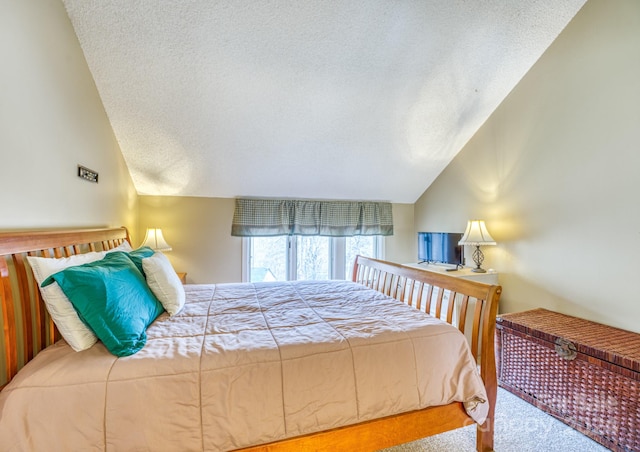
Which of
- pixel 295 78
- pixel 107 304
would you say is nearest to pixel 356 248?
Answer: pixel 295 78

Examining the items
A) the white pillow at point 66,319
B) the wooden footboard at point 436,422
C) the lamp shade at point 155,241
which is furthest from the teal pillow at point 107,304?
the lamp shade at point 155,241

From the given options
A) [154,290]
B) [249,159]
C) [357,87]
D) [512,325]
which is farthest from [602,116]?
[154,290]

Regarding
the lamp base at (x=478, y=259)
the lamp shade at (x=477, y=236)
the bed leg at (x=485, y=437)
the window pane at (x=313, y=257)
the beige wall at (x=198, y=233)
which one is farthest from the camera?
the window pane at (x=313, y=257)

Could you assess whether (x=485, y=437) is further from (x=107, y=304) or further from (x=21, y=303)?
(x=21, y=303)

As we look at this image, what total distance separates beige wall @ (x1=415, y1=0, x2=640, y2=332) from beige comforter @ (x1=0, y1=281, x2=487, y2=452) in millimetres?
1585

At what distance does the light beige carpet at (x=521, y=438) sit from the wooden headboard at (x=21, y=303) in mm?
1904

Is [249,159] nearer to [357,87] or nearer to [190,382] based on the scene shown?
[357,87]

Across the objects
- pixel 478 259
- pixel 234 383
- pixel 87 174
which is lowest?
pixel 234 383

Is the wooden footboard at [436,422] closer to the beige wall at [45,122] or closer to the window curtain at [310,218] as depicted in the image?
the beige wall at [45,122]

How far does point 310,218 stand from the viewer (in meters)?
4.11

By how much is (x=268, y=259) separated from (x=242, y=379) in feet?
9.59

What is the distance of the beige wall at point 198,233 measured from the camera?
3.63m

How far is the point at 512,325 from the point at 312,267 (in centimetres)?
255

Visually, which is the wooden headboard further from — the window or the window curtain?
the window
